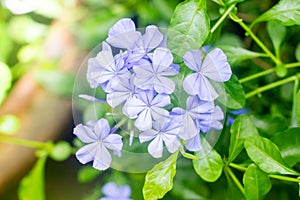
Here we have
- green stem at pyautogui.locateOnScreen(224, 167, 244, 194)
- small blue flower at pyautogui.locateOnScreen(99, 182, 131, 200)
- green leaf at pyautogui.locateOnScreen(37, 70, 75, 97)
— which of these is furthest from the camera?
green leaf at pyautogui.locateOnScreen(37, 70, 75, 97)

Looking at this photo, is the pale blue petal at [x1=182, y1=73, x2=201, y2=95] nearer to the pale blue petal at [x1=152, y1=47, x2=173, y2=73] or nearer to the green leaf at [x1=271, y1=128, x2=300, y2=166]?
the pale blue petal at [x1=152, y1=47, x2=173, y2=73]

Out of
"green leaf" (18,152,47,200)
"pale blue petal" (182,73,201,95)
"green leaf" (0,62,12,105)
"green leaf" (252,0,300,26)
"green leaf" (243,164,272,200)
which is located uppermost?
"green leaf" (252,0,300,26)

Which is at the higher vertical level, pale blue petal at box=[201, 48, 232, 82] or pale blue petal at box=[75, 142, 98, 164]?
pale blue petal at box=[201, 48, 232, 82]

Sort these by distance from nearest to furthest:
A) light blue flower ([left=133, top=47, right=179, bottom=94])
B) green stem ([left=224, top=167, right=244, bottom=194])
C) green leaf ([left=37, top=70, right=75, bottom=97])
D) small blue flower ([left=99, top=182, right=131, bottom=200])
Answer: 1. light blue flower ([left=133, top=47, right=179, bottom=94])
2. green stem ([left=224, top=167, right=244, bottom=194])
3. small blue flower ([left=99, top=182, right=131, bottom=200])
4. green leaf ([left=37, top=70, right=75, bottom=97])

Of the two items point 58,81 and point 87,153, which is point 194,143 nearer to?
point 87,153

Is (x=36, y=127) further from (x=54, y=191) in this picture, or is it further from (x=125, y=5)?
(x=125, y=5)

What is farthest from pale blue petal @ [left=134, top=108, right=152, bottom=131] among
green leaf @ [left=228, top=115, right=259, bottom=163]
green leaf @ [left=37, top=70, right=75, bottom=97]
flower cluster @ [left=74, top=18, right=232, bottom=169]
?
green leaf @ [left=37, top=70, right=75, bottom=97]

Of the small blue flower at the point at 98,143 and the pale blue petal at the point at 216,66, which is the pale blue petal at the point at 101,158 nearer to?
the small blue flower at the point at 98,143
